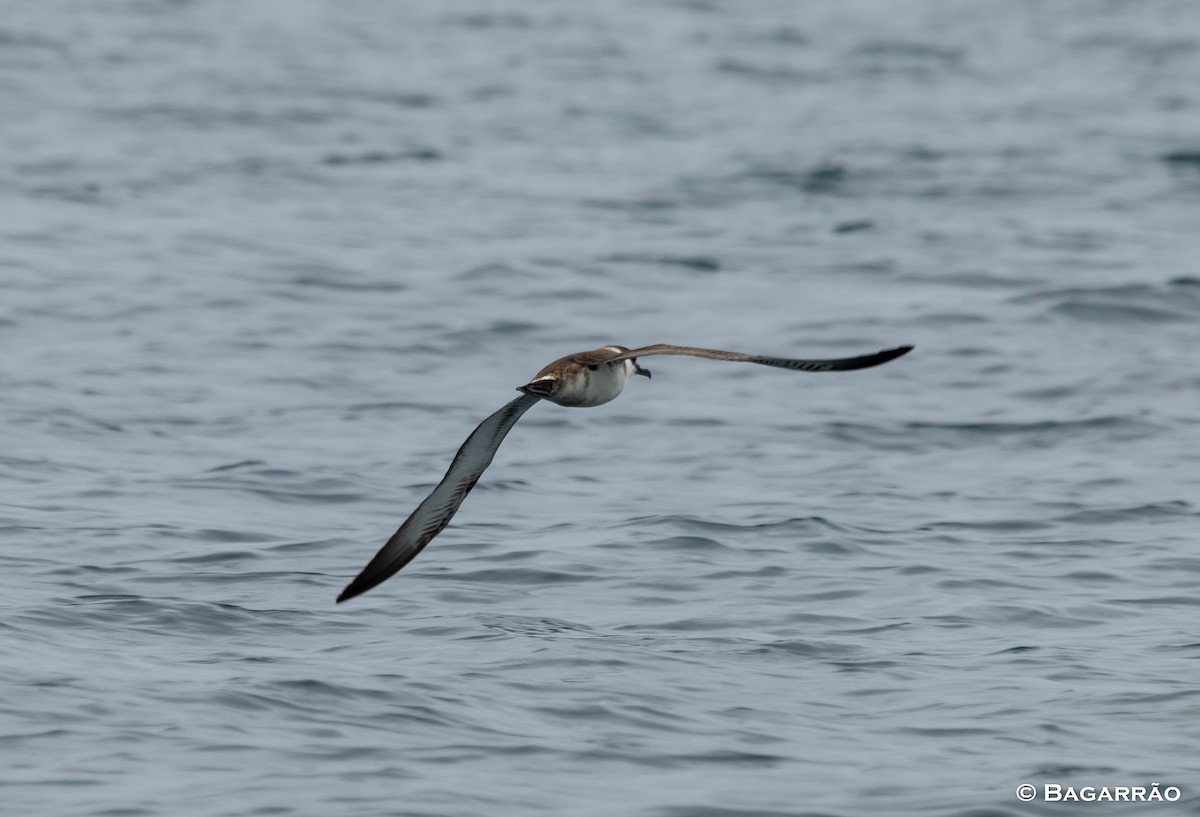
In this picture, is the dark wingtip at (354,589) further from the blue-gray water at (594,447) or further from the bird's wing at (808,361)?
→ the bird's wing at (808,361)

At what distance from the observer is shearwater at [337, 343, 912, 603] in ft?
29.9

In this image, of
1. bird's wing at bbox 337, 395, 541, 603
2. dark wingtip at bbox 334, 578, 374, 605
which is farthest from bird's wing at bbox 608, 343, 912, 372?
dark wingtip at bbox 334, 578, 374, 605

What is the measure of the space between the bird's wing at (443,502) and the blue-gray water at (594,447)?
523 mm

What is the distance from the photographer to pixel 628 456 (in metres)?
14.8

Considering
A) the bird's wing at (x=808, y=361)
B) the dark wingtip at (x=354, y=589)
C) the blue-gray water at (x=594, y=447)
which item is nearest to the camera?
the bird's wing at (x=808, y=361)

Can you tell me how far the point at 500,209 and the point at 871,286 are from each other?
5.53 metres

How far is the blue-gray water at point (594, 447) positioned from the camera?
→ 8.82 m

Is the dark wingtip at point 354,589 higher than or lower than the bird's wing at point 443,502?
lower

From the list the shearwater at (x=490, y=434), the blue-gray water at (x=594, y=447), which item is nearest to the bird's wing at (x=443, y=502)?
the shearwater at (x=490, y=434)

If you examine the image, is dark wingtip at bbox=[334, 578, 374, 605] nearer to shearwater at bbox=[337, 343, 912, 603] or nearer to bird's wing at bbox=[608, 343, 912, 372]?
shearwater at bbox=[337, 343, 912, 603]

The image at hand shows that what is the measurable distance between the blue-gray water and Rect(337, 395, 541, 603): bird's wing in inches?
20.6

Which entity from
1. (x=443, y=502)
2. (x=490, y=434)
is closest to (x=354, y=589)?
(x=443, y=502)

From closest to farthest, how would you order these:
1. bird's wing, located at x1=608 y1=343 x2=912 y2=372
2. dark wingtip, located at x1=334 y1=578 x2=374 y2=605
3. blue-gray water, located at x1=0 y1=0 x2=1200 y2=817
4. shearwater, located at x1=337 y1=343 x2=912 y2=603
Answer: bird's wing, located at x1=608 y1=343 x2=912 y2=372 < blue-gray water, located at x1=0 y1=0 x2=1200 y2=817 < shearwater, located at x1=337 y1=343 x2=912 y2=603 < dark wingtip, located at x1=334 y1=578 x2=374 y2=605

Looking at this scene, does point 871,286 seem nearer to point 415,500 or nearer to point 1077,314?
point 1077,314
